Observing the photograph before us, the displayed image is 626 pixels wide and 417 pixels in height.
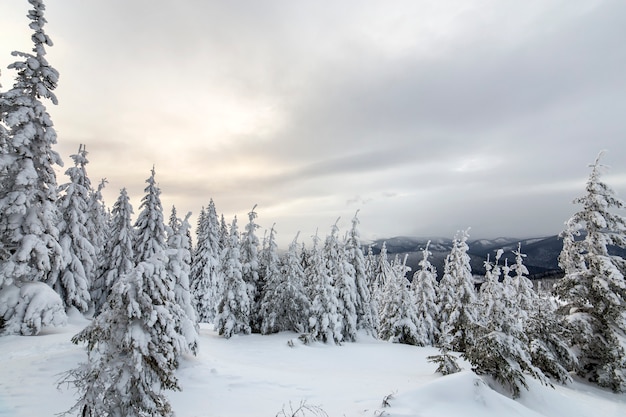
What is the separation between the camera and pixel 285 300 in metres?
30.9

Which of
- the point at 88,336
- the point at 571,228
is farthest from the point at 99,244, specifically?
the point at 571,228

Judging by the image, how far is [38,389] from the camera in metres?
9.93

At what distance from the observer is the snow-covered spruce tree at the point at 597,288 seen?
1612 cm

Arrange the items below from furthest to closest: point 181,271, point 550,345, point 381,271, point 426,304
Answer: point 381,271 → point 426,304 → point 550,345 → point 181,271

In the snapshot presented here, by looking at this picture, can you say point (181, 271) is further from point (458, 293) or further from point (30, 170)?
point (458, 293)

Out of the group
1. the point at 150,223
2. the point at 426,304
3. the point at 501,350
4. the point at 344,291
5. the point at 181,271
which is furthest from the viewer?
the point at 426,304

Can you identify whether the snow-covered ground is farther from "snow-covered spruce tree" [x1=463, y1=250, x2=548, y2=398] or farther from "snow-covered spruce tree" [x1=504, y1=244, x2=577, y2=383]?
"snow-covered spruce tree" [x1=504, y1=244, x2=577, y2=383]

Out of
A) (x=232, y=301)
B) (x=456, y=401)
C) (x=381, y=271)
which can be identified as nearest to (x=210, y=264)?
(x=232, y=301)

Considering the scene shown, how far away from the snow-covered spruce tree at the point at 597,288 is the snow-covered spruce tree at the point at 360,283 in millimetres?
18052

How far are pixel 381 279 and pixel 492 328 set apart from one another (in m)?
52.4

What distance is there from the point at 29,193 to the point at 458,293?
3195 centimetres

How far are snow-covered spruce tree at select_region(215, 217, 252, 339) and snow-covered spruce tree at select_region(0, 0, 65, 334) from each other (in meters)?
13.1

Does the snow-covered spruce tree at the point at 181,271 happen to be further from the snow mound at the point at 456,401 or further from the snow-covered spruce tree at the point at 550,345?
the snow-covered spruce tree at the point at 550,345

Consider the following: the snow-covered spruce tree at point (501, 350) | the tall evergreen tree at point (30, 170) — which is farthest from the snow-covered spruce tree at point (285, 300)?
the snow-covered spruce tree at point (501, 350)
